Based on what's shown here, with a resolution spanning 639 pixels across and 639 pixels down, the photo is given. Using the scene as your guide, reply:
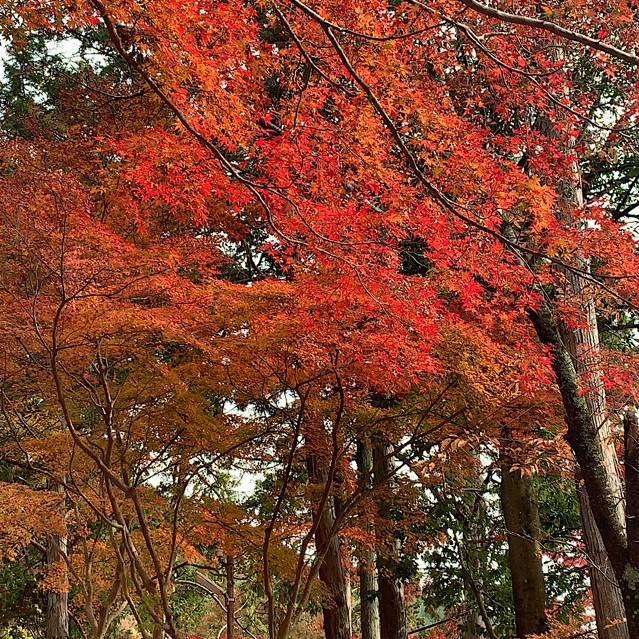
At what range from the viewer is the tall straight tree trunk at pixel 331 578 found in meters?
7.52

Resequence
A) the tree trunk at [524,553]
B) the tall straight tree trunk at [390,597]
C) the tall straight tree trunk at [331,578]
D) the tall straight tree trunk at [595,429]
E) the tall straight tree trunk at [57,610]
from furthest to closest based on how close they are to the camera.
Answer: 1. the tall straight tree trunk at [57,610]
2. the tall straight tree trunk at [390,597]
3. the tall straight tree trunk at [331,578]
4. the tree trunk at [524,553]
5. the tall straight tree trunk at [595,429]


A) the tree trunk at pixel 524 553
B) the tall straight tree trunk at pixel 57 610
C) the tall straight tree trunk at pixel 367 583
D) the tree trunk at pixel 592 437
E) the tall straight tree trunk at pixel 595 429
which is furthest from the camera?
the tall straight tree trunk at pixel 57 610

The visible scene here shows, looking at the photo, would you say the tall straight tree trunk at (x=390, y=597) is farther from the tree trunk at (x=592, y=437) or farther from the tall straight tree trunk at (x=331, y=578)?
the tree trunk at (x=592, y=437)

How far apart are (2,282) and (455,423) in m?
4.73

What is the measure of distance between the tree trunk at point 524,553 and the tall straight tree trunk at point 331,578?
1.90 m

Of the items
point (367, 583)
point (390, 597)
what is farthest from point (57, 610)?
point (390, 597)

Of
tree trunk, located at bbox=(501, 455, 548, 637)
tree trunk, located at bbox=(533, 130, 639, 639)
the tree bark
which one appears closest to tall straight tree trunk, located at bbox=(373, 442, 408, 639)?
tree trunk, located at bbox=(501, 455, 548, 637)

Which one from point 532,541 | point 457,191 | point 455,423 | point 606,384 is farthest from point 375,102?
point 532,541

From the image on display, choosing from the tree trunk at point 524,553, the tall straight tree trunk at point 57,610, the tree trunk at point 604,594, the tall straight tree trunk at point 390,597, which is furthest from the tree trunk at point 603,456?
the tall straight tree trunk at point 57,610

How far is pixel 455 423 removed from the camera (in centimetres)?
674

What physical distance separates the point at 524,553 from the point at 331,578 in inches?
87.1

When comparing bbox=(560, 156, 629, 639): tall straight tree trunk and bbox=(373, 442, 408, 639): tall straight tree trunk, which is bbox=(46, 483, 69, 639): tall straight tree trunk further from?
bbox=(560, 156, 629, 639): tall straight tree trunk

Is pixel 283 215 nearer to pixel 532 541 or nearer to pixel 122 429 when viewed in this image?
pixel 122 429

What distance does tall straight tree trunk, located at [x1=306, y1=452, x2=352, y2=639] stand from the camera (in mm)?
7516
